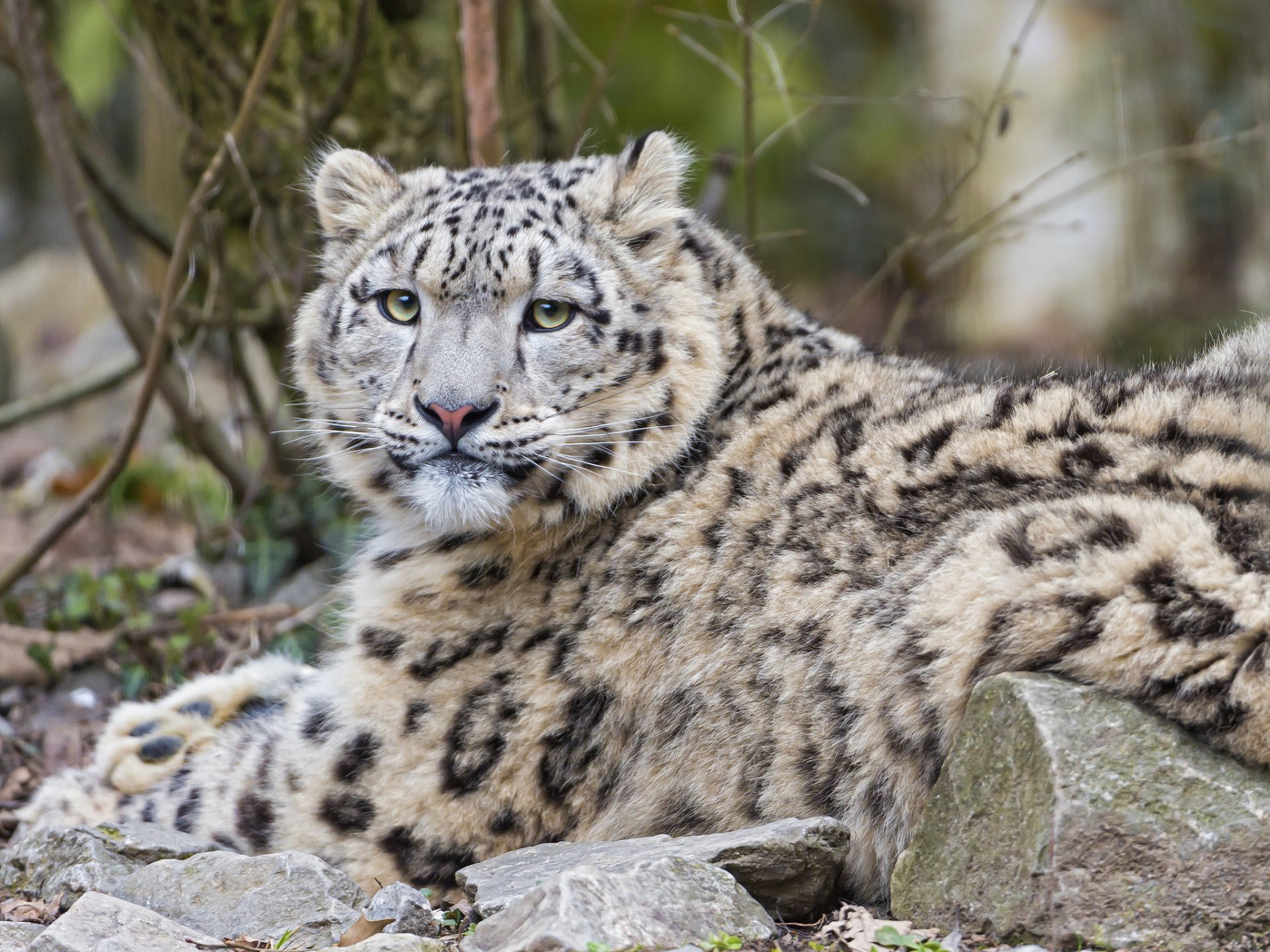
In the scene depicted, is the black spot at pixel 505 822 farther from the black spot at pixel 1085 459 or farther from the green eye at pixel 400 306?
the black spot at pixel 1085 459

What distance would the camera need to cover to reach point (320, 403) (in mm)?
5223

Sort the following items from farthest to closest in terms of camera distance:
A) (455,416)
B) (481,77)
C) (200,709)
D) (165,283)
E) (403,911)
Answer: (481,77) → (165,283) → (200,709) → (455,416) → (403,911)

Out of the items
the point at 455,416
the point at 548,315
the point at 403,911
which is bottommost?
the point at 403,911

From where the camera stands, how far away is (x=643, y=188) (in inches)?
199

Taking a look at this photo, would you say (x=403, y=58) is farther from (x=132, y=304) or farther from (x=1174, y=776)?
(x=1174, y=776)

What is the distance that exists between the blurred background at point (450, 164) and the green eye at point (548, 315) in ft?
4.26

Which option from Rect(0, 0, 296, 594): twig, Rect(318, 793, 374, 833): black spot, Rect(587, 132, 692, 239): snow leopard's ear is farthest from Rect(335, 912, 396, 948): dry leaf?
Rect(0, 0, 296, 594): twig

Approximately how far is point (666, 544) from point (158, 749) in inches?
99.1

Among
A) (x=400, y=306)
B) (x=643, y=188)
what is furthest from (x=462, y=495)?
(x=643, y=188)

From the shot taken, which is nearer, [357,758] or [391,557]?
[357,758]

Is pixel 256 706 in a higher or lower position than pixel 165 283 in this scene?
lower

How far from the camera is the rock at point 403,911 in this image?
3.75 metres

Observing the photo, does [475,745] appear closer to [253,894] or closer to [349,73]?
[253,894]

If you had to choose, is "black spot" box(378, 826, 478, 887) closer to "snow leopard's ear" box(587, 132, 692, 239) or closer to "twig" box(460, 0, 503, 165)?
"snow leopard's ear" box(587, 132, 692, 239)
